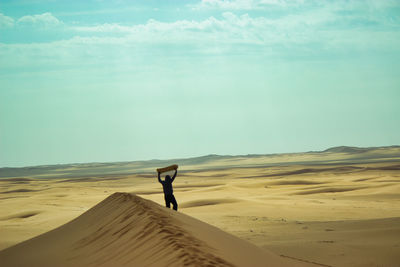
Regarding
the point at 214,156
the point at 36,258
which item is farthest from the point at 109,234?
the point at 214,156

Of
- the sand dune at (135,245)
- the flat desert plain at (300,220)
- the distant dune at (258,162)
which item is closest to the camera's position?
the sand dune at (135,245)

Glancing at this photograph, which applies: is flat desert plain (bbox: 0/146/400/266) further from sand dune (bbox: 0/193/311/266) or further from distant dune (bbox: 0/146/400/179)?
distant dune (bbox: 0/146/400/179)

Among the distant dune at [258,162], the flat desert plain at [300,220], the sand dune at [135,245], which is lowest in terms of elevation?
the sand dune at [135,245]

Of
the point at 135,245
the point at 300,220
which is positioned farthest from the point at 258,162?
the point at 135,245

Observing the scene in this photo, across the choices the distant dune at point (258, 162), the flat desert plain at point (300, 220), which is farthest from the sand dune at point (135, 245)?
the distant dune at point (258, 162)

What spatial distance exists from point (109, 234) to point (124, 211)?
823mm

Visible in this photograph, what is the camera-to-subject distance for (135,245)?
6473 mm

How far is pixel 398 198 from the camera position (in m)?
22.4

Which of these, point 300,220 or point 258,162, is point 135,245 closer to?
point 300,220

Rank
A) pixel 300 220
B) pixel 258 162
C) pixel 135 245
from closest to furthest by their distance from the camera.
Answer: pixel 135 245, pixel 300 220, pixel 258 162

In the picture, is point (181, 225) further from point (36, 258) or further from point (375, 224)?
point (375, 224)

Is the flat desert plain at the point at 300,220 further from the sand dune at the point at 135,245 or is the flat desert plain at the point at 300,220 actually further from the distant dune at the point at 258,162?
the distant dune at the point at 258,162

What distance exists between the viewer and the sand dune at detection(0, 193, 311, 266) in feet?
18.8

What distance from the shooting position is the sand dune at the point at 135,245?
18.8 feet
